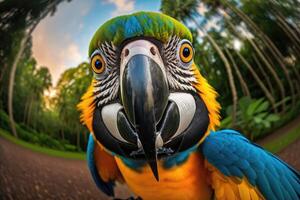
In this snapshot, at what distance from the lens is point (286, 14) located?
1.24m

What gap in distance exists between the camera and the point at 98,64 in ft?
3.10

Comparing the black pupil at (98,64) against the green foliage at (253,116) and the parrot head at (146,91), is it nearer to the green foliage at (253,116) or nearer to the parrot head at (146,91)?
the parrot head at (146,91)

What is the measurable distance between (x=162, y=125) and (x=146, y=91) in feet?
0.35

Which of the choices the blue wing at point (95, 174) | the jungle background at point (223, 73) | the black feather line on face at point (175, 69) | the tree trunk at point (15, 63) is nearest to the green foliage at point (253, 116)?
the jungle background at point (223, 73)

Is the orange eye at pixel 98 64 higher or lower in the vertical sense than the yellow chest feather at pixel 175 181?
higher

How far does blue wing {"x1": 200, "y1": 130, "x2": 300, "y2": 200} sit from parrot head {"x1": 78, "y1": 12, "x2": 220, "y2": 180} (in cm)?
5

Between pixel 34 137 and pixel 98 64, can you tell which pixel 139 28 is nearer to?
pixel 98 64

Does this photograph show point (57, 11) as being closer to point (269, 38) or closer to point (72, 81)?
point (72, 81)

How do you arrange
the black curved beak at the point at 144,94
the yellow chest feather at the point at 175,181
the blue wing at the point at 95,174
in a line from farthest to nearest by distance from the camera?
the blue wing at the point at 95,174, the yellow chest feather at the point at 175,181, the black curved beak at the point at 144,94

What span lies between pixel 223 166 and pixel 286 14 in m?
0.52

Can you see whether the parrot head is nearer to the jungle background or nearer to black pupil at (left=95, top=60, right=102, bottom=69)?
black pupil at (left=95, top=60, right=102, bottom=69)

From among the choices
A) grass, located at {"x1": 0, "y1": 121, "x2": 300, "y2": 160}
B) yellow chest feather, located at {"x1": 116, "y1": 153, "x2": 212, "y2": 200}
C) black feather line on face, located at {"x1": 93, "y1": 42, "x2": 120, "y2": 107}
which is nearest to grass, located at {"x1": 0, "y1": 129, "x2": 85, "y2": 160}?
grass, located at {"x1": 0, "y1": 121, "x2": 300, "y2": 160}

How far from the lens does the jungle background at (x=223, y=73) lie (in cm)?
118

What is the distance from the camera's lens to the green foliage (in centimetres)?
121
